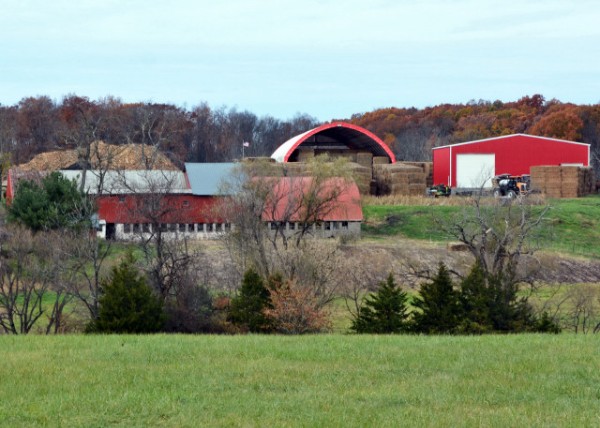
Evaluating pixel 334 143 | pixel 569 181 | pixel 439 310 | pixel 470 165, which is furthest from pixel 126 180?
pixel 569 181

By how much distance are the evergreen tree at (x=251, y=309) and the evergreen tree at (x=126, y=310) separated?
2.38 metres

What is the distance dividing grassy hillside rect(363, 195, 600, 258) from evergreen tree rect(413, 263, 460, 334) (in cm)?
2197

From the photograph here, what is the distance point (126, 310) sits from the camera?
23.4 meters

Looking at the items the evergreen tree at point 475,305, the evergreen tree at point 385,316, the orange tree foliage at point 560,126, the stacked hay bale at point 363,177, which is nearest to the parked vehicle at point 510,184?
the stacked hay bale at point 363,177

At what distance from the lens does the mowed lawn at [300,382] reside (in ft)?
35.6

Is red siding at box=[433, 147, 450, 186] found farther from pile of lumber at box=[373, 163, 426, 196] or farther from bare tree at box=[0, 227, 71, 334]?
bare tree at box=[0, 227, 71, 334]

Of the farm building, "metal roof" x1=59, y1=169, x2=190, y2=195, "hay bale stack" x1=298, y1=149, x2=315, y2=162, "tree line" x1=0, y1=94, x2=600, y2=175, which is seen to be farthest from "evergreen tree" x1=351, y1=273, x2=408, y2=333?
"tree line" x1=0, y1=94, x2=600, y2=175

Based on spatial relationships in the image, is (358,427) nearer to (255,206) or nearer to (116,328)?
(116,328)

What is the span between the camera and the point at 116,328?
23031mm

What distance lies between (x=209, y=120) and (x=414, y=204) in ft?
204

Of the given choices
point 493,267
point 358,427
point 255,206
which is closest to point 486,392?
point 358,427

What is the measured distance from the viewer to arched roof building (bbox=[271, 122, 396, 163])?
208ft

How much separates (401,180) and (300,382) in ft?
152

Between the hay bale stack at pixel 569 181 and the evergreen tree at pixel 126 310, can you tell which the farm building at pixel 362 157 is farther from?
the evergreen tree at pixel 126 310
